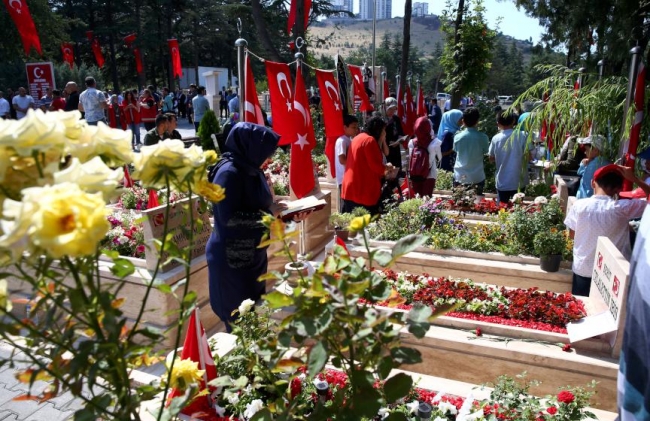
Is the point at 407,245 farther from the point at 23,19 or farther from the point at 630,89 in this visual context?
the point at 23,19

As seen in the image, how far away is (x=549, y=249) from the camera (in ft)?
15.0

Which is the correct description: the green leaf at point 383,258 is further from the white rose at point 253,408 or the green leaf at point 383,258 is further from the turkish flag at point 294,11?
the turkish flag at point 294,11

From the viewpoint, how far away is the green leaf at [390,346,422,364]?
1.03 meters

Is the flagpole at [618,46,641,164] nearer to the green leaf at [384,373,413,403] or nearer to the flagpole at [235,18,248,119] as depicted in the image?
the flagpole at [235,18,248,119]

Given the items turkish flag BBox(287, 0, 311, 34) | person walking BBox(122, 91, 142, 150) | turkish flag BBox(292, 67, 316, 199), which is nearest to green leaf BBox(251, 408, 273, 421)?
turkish flag BBox(292, 67, 316, 199)

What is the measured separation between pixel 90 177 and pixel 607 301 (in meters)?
3.43

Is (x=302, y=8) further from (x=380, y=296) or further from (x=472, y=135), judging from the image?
(x=380, y=296)

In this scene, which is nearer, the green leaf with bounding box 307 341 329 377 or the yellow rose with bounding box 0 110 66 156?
the yellow rose with bounding box 0 110 66 156

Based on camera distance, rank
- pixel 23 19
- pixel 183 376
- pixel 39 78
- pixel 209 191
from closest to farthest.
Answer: pixel 209 191 < pixel 183 376 < pixel 39 78 < pixel 23 19

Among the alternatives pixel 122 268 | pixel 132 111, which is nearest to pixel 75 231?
pixel 122 268

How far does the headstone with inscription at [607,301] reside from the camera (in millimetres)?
3000

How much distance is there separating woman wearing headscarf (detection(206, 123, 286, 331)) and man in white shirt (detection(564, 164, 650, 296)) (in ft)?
7.90

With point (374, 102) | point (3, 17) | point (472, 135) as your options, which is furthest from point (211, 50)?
point (472, 135)

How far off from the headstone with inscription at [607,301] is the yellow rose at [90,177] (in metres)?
2.90
